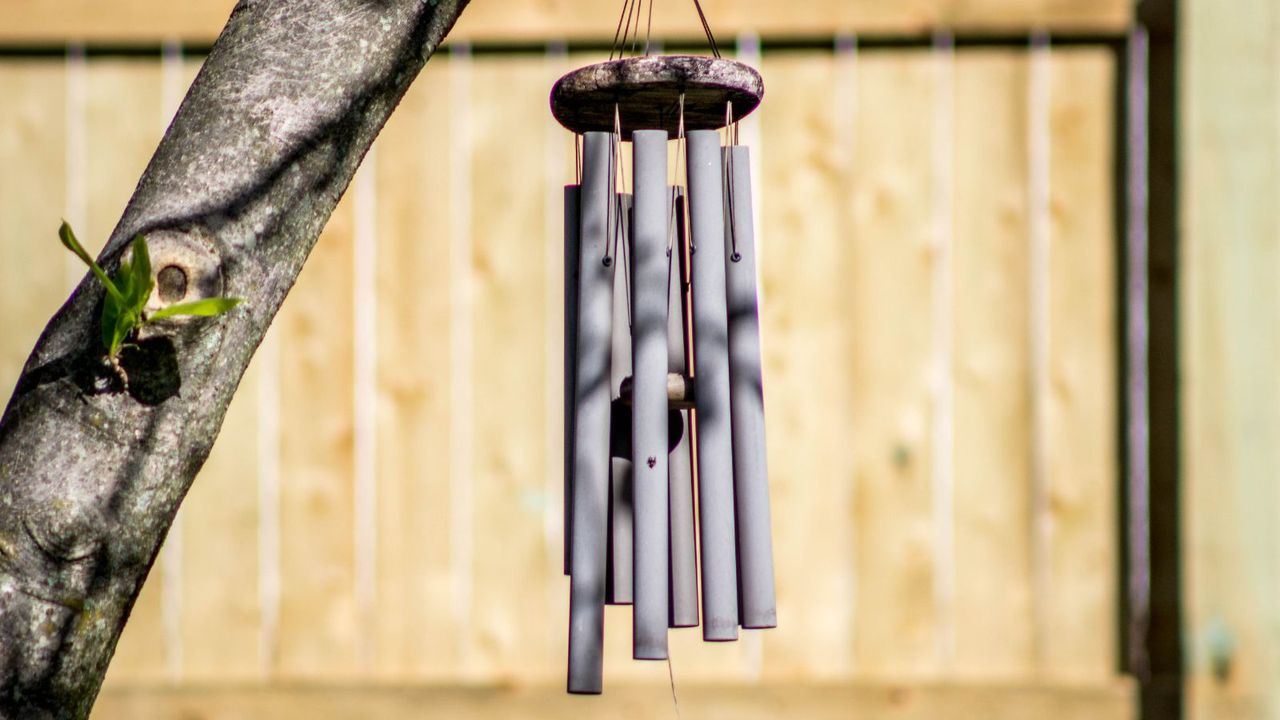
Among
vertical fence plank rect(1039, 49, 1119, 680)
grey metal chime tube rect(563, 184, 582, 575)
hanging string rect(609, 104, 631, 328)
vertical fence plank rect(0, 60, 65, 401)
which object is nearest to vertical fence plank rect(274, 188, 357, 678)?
vertical fence plank rect(0, 60, 65, 401)

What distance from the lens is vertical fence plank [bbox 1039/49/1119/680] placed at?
9.30 ft

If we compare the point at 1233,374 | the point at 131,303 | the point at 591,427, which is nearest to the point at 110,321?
the point at 131,303

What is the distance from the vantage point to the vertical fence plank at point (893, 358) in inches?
112

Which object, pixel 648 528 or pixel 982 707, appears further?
pixel 982 707

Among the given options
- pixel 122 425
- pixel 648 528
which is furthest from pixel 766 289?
pixel 122 425

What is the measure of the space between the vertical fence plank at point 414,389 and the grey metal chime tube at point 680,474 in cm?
119

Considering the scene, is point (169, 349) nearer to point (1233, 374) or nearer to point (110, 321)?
point (110, 321)

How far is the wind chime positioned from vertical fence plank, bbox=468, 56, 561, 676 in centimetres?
118

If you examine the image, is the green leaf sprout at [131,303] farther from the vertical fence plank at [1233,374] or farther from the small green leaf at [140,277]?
the vertical fence plank at [1233,374]

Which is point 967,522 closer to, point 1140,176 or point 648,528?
point 1140,176

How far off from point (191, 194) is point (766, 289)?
5.94ft

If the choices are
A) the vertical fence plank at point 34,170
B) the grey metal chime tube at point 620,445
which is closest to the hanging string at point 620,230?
the grey metal chime tube at point 620,445

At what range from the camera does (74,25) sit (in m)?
2.89

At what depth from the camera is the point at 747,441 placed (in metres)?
1.59
